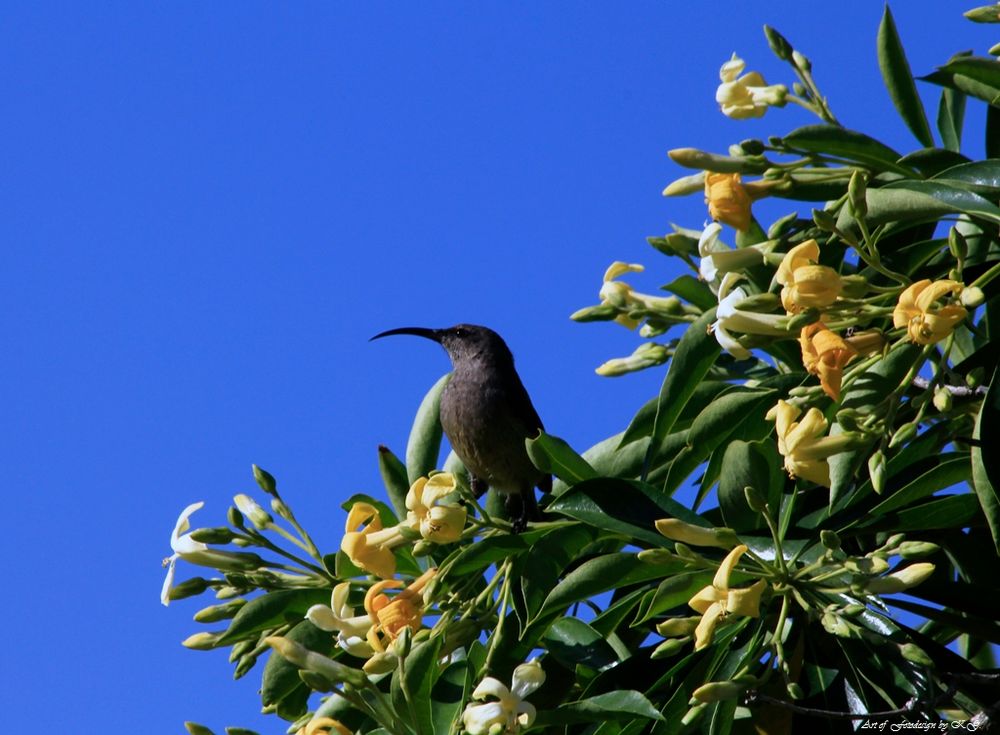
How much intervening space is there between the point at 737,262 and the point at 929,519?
2.38ft

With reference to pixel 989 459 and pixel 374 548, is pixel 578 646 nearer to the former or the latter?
pixel 374 548

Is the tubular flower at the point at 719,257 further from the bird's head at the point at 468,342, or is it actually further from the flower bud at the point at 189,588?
the bird's head at the point at 468,342

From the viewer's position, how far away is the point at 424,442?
4.07 m

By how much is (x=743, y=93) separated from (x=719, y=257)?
1.54 ft

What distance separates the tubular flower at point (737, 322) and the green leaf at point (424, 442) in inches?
59.4

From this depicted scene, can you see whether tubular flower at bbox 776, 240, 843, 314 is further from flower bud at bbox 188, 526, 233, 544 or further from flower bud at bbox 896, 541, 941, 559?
flower bud at bbox 188, 526, 233, 544

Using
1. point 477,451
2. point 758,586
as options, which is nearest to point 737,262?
point 758,586

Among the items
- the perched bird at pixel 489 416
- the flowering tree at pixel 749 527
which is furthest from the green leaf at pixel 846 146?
the perched bird at pixel 489 416

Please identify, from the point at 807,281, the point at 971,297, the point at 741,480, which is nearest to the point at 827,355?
the point at 807,281

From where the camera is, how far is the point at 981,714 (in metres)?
2.67

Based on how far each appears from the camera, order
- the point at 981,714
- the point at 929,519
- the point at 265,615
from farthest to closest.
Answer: the point at 265,615 → the point at 929,519 → the point at 981,714

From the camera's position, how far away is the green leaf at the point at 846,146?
286cm

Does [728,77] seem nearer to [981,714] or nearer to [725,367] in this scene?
[725,367]

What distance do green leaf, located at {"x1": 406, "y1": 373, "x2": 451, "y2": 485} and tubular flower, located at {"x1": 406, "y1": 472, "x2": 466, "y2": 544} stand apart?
109 centimetres
